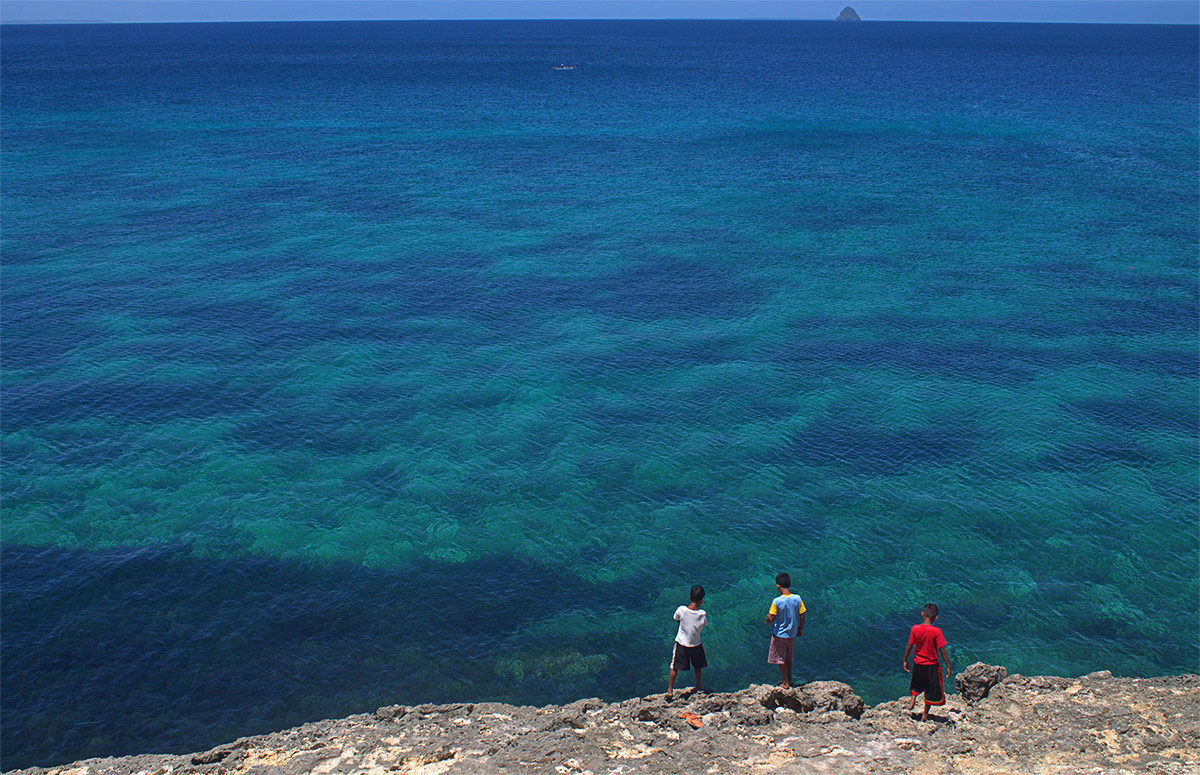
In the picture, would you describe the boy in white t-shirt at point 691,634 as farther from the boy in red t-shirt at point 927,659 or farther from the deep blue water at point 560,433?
the deep blue water at point 560,433

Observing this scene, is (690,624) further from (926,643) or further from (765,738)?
(926,643)

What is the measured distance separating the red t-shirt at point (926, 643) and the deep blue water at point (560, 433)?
8.48m

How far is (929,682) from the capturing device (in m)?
21.5

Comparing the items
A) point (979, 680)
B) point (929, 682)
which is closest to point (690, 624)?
point (929, 682)

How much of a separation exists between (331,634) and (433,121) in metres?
107

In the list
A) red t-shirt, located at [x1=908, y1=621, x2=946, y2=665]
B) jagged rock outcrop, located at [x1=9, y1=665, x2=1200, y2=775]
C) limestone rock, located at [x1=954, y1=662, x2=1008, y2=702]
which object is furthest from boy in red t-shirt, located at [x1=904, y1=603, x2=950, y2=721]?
limestone rock, located at [x1=954, y1=662, x2=1008, y2=702]

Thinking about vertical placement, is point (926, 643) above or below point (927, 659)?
above

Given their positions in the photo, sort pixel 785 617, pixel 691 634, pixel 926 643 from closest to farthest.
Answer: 1. pixel 926 643
2. pixel 691 634
3. pixel 785 617

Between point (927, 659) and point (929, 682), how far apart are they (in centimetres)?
86

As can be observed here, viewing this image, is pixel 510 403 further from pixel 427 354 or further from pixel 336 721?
pixel 336 721

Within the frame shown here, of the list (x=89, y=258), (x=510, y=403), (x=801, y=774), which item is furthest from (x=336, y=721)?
(x=89, y=258)

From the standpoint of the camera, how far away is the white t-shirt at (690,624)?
21.1 meters

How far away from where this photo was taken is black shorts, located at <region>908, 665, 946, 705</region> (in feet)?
70.0

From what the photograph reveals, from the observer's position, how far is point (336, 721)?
79.3ft
